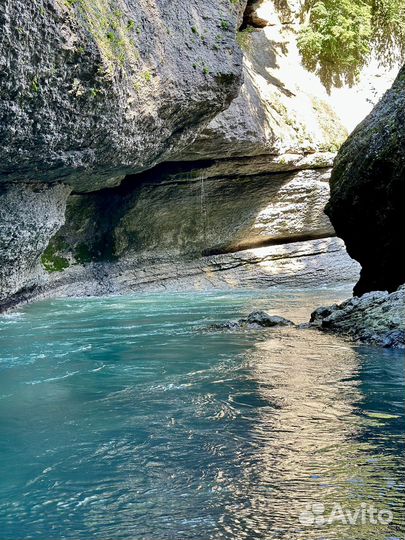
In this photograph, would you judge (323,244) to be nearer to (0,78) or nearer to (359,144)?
(359,144)

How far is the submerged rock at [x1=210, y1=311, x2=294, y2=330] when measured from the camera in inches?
403

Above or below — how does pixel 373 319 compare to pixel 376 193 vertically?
below

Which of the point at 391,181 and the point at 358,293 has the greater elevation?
the point at 391,181

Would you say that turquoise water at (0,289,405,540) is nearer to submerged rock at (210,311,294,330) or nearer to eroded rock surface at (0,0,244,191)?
submerged rock at (210,311,294,330)

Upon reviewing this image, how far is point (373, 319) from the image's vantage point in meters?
8.90

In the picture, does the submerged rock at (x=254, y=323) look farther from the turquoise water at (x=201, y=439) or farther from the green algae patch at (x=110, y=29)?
the green algae patch at (x=110, y=29)

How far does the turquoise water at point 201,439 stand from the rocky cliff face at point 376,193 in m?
2.19

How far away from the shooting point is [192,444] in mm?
4707

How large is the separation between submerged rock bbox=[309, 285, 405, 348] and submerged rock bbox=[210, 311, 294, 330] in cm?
52

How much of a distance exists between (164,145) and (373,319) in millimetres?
5774

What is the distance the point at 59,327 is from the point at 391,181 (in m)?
5.39

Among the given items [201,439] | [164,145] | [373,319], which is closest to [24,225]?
[164,145]

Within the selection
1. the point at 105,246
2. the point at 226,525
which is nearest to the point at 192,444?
the point at 226,525

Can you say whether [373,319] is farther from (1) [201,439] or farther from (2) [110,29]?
(2) [110,29]
